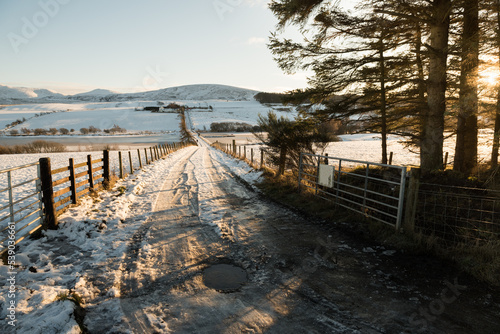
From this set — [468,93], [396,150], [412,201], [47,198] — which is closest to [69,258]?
[47,198]

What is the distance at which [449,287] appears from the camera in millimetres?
4098

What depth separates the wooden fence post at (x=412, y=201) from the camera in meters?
5.66

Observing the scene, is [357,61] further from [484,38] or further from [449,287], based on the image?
[449,287]

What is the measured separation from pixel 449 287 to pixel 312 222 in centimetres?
333

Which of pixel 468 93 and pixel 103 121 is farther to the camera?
pixel 103 121

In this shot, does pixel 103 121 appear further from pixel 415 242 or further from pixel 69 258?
pixel 415 242

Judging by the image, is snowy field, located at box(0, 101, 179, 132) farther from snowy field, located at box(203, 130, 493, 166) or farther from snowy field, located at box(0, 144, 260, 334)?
snowy field, located at box(0, 144, 260, 334)

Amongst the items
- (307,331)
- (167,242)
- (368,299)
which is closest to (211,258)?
(167,242)

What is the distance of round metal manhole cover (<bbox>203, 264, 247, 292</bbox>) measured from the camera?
13.5ft

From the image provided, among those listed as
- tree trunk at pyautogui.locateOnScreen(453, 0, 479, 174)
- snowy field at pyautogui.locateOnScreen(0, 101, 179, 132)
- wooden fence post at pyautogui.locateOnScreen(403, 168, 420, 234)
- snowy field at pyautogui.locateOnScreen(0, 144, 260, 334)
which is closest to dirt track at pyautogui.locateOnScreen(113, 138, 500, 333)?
snowy field at pyautogui.locateOnScreen(0, 144, 260, 334)

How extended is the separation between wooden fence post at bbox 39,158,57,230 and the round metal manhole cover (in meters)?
4.08

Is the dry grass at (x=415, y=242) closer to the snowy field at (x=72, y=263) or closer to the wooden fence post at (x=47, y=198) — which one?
the snowy field at (x=72, y=263)

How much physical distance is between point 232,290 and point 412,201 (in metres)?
4.21

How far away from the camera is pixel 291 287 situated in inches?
161
